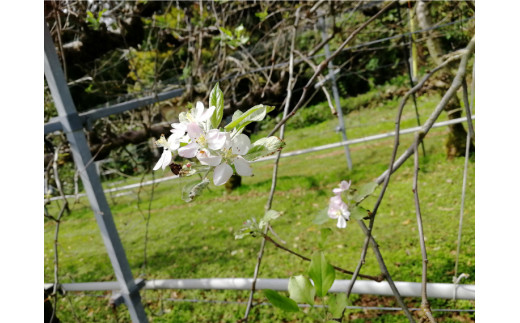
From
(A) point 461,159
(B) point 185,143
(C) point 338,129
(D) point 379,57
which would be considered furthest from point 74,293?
(D) point 379,57

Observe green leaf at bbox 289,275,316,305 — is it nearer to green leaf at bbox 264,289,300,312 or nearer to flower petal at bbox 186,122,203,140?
green leaf at bbox 264,289,300,312

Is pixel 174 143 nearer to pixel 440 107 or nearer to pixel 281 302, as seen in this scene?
pixel 281 302

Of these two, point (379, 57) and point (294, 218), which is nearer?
point (294, 218)

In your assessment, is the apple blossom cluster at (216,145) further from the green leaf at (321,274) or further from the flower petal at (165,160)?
the green leaf at (321,274)

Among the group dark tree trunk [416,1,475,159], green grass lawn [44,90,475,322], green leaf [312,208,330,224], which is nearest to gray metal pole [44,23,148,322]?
green grass lawn [44,90,475,322]

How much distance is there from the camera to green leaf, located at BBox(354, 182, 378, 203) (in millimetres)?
688

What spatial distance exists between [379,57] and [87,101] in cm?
781

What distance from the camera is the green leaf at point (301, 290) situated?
0.56 m

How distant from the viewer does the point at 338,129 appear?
486cm

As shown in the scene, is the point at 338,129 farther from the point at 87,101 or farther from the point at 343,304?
the point at 87,101

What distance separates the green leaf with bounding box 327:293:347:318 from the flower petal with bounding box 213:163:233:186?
0.90 feet

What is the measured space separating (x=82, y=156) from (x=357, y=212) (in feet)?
3.92

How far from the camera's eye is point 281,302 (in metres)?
0.57

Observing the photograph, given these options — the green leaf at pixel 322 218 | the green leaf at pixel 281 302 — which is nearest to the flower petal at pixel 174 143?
the green leaf at pixel 281 302
